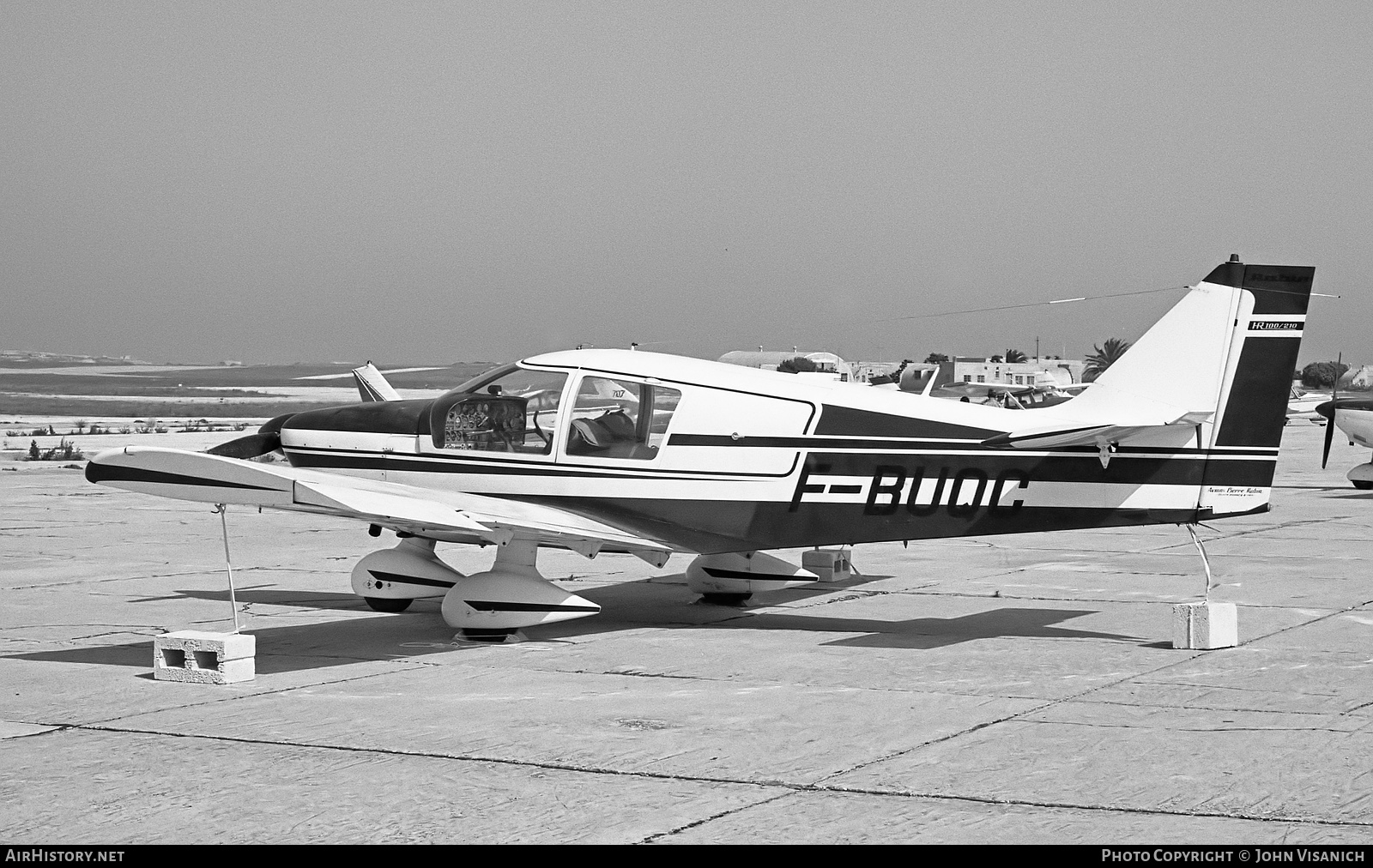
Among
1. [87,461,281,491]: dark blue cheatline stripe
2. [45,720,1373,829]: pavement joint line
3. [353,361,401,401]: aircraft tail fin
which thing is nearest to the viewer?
[45,720,1373,829]: pavement joint line

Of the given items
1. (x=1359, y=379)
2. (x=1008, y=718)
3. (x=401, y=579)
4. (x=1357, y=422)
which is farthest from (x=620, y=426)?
(x=1359, y=379)

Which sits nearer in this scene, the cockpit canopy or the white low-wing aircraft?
the white low-wing aircraft

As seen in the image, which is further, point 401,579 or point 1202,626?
point 401,579

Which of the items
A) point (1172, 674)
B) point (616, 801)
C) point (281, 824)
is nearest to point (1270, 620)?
point (1172, 674)

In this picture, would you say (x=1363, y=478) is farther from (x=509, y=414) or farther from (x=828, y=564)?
(x=509, y=414)

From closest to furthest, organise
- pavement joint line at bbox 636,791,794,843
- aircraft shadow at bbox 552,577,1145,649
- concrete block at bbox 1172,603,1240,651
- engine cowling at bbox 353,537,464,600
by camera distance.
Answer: pavement joint line at bbox 636,791,794,843 < concrete block at bbox 1172,603,1240,651 < aircraft shadow at bbox 552,577,1145,649 < engine cowling at bbox 353,537,464,600

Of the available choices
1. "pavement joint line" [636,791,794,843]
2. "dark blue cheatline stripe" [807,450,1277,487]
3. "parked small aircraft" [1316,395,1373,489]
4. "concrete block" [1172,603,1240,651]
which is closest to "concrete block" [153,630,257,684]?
"pavement joint line" [636,791,794,843]

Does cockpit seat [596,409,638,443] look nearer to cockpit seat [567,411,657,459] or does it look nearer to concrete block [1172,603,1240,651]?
cockpit seat [567,411,657,459]

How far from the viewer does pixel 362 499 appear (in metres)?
8.80

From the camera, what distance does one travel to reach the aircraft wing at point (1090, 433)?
29.9 ft

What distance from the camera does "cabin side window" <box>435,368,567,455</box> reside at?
10.3 metres

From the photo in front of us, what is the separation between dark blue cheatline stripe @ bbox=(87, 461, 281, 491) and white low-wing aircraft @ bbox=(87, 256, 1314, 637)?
0.05 ft

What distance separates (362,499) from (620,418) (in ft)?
7.03

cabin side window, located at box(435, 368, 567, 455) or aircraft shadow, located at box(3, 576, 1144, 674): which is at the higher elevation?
cabin side window, located at box(435, 368, 567, 455)
